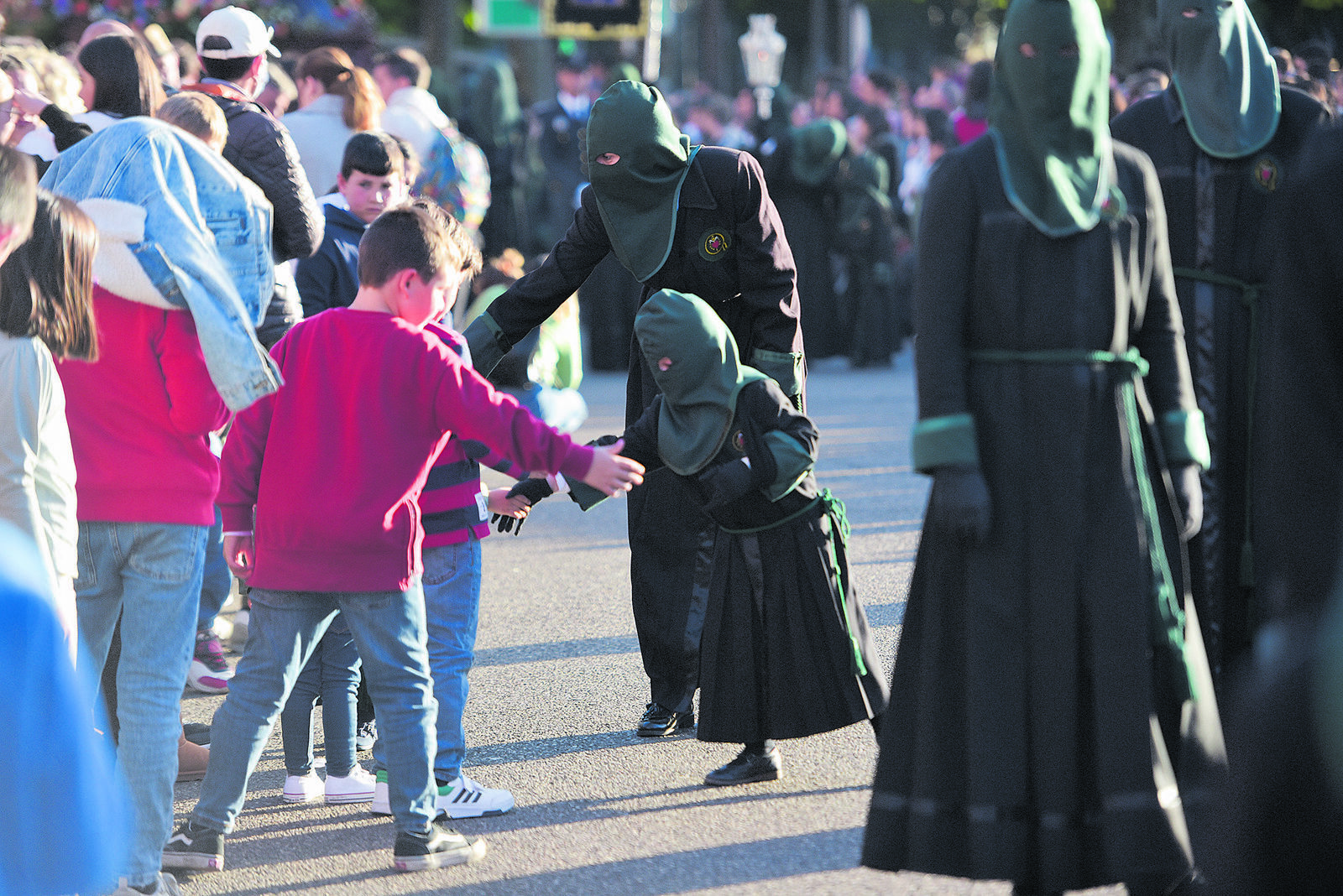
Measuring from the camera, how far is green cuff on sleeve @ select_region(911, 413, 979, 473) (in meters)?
3.56

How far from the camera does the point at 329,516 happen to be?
4.05 m

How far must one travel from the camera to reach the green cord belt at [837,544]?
15.7 ft

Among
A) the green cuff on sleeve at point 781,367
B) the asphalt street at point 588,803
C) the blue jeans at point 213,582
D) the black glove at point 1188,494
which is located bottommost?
the asphalt street at point 588,803

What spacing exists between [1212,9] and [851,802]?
→ 2.26 metres

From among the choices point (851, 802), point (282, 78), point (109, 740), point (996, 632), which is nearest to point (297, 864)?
point (109, 740)

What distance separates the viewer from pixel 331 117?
293 inches

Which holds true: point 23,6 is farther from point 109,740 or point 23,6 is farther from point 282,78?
point 109,740

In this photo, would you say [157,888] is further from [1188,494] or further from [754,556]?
[1188,494]

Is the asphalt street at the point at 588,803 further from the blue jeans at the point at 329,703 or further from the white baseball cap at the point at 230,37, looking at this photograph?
the white baseball cap at the point at 230,37

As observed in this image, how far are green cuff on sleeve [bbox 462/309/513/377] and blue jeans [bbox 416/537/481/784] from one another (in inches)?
31.7

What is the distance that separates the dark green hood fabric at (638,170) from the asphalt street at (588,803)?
1484mm

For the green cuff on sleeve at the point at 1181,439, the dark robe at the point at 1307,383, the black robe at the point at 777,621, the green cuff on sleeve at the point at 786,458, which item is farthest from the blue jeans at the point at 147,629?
the dark robe at the point at 1307,383

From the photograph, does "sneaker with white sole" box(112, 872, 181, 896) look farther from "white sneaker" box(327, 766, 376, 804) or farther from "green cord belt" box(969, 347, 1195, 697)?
"green cord belt" box(969, 347, 1195, 697)

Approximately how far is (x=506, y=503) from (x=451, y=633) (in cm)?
38
